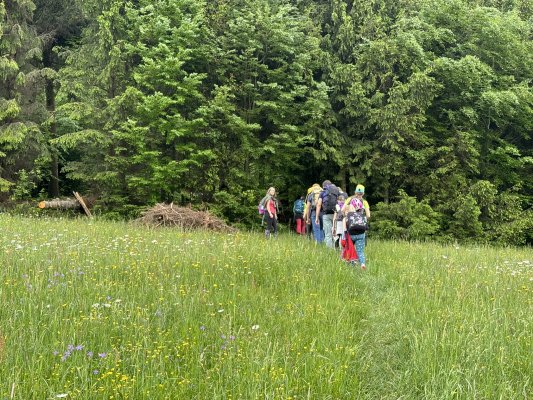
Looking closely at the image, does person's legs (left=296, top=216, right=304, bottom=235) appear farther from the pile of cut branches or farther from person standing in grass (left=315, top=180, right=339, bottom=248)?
person standing in grass (left=315, top=180, right=339, bottom=248)

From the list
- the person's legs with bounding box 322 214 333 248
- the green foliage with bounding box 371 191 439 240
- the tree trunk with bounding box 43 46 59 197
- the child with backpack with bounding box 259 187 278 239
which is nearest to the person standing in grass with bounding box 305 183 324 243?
the person's legs with bounding box 322 214 333 248

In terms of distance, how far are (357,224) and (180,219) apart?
8264 mm

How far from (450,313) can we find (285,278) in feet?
8.45

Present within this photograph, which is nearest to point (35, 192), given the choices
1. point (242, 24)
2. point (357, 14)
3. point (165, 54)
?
point (165, 54)

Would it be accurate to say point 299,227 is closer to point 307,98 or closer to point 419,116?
point 307,98

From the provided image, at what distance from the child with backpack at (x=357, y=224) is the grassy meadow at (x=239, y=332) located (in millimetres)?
1730

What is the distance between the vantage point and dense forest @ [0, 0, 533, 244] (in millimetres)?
19453

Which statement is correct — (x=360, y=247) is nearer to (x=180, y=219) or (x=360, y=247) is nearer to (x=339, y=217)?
(x=339, y=217)

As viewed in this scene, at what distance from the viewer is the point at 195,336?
13.7 feet

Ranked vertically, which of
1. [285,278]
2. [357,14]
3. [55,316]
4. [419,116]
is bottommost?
[285,278]

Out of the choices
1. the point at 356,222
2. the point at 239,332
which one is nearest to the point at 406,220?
the point at 356,222

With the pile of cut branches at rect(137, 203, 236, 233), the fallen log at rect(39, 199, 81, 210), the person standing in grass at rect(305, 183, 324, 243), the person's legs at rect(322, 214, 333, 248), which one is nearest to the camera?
the person's legs at rect(322, 214, 333, 248)

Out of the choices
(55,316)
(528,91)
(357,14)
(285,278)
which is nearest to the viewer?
(55,316)

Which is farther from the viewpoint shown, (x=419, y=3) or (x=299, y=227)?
(x=419, y=3)
